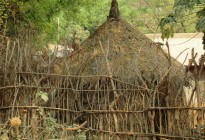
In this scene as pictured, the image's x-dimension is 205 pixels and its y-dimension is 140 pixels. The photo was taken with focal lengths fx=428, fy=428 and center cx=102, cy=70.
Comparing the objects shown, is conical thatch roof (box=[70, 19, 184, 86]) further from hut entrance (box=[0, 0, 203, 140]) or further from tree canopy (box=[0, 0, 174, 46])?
tree canopy (box=[0, 0, 174, 46])

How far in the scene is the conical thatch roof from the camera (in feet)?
27.9

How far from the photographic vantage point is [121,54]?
941 cm

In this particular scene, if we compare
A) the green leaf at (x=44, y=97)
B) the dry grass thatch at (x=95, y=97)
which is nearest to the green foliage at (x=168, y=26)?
the dry grass thatch at (x=95, y=97)

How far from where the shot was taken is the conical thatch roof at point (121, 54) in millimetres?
8508

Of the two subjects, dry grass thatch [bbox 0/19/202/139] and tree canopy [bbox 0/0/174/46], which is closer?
dry grass thatch [bbox 0/19/202/139]

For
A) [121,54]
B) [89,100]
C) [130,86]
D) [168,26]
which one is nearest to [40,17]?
[121,54]

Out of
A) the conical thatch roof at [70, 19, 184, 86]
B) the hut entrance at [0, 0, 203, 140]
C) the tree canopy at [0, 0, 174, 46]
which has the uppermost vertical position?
the tree canopy at [0, 0, 174, 46]

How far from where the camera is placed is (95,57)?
9.20m

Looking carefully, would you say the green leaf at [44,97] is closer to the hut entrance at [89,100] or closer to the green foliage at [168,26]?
the hut entrance at [89,100]

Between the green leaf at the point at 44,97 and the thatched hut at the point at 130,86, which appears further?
the green leaf at the point at 44,97

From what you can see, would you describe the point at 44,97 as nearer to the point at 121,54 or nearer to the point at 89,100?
the point at 89,100

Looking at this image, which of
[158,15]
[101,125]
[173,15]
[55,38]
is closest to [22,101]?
[101,125]

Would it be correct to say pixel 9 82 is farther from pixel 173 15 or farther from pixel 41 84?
pixel 173 15

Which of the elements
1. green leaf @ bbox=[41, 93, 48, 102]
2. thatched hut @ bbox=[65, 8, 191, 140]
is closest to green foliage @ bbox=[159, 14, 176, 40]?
thatched hut @ bbox=[65, 8, 191, 140]
